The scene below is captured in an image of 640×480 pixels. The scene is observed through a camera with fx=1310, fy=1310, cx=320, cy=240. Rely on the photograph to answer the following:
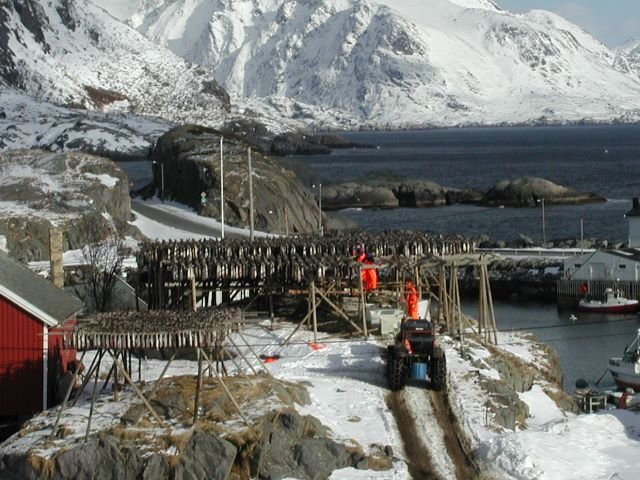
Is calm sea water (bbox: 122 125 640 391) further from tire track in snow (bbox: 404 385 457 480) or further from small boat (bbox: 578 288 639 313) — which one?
tire track in snow (bbox: 404 385 457 480)

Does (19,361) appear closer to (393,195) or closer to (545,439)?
(545,439)

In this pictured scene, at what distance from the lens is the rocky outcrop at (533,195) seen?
356 ft

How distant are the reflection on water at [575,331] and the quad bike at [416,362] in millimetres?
12274

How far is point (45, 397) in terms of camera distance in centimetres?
2480

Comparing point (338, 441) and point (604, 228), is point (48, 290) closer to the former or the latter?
point (338, 441)

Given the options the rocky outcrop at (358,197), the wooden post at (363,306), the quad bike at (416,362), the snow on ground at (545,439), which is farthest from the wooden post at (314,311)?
the rocky outcrop at (358,197)

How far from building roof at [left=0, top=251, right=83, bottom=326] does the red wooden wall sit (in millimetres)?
222

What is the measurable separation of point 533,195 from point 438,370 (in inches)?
3411

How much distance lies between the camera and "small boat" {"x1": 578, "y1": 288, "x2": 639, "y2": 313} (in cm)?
5256

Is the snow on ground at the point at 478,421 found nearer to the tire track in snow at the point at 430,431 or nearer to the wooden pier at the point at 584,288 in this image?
the tire track in snow at the point at 430,431

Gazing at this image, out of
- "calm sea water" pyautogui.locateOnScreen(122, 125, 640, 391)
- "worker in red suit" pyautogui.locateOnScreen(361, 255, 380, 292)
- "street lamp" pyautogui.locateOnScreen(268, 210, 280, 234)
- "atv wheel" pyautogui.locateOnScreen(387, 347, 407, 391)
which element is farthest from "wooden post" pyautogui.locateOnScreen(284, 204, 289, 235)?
"atv wheel" pyautogui.locateOnScreen(387, 347, 407, 391)

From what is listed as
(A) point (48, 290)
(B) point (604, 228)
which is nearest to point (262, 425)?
(A) point (48, 290)

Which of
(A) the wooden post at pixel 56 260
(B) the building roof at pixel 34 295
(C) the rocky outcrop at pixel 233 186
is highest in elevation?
(C) the rocky outcrop at pixel 233 186

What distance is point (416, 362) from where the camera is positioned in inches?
972
